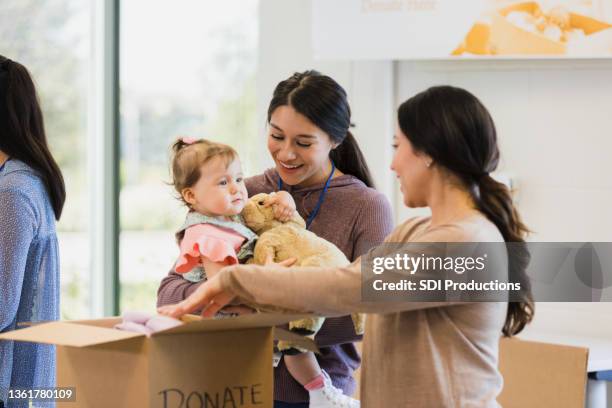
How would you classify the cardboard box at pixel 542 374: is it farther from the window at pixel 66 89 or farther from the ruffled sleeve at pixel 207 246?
the window at pixel 66 89

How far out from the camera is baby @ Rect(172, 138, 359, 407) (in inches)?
73.7

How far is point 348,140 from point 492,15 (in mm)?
1078

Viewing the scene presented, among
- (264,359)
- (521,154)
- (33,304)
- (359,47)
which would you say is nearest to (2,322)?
(33,304)

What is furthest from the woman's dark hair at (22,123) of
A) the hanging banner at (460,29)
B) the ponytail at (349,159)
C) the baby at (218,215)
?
the hanging banner at (460,29)

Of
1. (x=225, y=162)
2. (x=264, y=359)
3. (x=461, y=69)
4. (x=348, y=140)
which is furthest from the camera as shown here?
(x=461, y=69)

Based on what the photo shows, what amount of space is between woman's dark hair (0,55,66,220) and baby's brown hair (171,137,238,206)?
0.41m

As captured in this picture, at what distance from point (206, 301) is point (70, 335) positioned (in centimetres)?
23

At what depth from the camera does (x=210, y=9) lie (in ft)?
14.3

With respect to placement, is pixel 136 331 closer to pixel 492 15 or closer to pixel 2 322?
pixel 2 322

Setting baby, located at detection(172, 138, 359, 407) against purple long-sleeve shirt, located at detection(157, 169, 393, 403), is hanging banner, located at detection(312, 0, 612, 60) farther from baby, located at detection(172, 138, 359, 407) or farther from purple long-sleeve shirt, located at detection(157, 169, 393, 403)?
baby, located at detection(172, 138, 359, 407)

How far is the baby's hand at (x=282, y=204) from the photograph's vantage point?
74.9 inches

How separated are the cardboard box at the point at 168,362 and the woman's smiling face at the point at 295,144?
1.68 feet

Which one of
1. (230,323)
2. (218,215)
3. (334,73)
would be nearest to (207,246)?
(218,215)

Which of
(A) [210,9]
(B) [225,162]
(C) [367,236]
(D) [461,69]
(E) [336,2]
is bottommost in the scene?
(C) [367,236]
